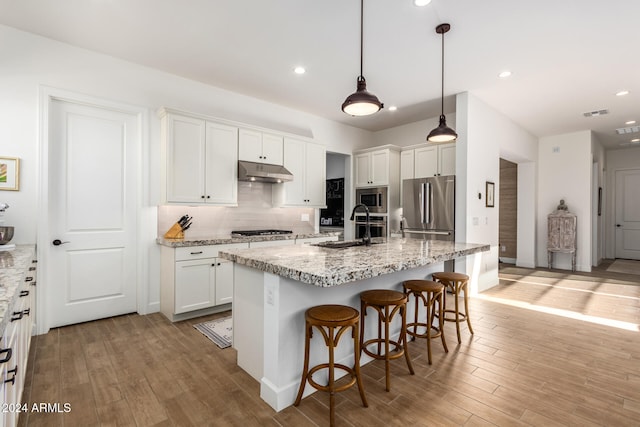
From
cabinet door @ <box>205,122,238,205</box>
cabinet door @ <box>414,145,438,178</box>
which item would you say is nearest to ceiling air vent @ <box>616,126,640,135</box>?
cabinet door @ <box>414,145,438,178</box>

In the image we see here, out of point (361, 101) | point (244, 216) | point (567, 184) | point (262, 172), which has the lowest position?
point (244, 216)

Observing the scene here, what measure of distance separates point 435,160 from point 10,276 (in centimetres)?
493

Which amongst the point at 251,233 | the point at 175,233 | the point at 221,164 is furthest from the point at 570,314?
the point at 175,233

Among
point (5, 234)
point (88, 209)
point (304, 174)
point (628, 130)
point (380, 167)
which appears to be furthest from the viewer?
point (628, 130)

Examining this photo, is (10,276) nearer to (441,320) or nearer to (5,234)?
(5,234)

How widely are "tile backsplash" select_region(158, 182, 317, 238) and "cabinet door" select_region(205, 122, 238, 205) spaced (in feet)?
1.04

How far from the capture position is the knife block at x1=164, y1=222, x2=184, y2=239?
3.64m

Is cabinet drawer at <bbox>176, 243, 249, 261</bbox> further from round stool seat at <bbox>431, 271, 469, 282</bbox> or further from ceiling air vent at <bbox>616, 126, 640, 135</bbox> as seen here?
ceiling air vent at <bbox>616, 126, 640, 135</bbox>

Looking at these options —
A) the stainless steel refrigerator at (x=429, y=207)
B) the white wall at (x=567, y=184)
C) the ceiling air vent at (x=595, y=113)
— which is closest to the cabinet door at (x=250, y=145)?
the stainless steel refrigerator at (x=429, y=207)

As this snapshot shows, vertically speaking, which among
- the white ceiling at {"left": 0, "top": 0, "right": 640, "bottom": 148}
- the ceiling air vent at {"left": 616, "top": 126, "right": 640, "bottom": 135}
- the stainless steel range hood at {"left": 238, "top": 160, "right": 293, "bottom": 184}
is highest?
the white ceiling at {"left": 0, "top": 0, "right": 640, "bottom": 148}

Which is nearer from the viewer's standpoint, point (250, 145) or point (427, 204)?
point (250, 145)

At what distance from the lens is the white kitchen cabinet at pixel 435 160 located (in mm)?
4762

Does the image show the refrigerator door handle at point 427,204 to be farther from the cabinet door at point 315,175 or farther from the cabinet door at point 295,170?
the cabinet door at point 295,170

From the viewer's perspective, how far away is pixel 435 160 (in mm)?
4969
